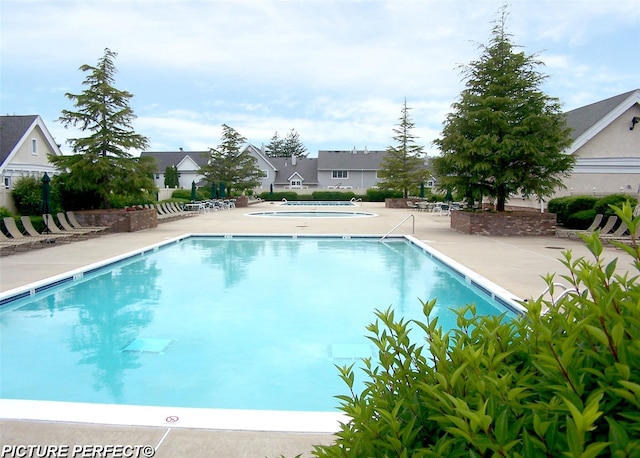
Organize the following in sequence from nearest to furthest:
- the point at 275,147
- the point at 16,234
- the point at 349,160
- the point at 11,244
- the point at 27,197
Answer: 1. the point at 11,244
2. the point at 16,234
3. the point at 27,197
4. the point at 349,160
5. the point at 275,147

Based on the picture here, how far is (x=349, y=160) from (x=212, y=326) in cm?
5569

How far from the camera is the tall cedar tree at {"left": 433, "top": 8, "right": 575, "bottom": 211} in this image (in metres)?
16.7

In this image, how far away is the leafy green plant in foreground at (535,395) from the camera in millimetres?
1089

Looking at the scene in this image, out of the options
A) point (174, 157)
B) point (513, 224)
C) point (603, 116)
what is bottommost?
point (513, 224)

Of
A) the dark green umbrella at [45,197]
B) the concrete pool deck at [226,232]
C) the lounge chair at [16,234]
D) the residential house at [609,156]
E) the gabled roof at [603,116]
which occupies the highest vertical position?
the gabled roof at [603,116]

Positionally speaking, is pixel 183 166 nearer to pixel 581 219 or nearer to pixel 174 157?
pixel 174 157

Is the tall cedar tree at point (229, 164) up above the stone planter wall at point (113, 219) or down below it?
above

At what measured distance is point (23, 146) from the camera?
31953 mm

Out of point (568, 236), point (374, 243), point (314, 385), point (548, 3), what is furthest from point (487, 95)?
point (314, 385)

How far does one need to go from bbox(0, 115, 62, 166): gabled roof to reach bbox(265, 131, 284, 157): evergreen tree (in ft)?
197

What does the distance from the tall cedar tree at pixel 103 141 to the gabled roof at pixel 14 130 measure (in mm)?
15060

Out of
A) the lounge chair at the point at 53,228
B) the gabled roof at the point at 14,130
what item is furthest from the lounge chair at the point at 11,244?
the gabled roof at the point at 14,130

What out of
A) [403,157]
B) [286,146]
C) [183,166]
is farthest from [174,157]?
[403,157]

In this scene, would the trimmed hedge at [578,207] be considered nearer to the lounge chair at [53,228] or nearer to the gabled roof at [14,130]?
the lounge chair at [53,228]
